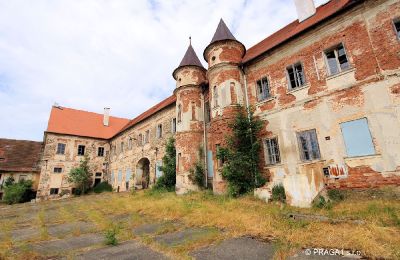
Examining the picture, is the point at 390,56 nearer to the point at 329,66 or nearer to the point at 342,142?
the point at 329,66

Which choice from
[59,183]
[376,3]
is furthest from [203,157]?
[59,183]

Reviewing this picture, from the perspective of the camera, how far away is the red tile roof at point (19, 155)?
24594mm

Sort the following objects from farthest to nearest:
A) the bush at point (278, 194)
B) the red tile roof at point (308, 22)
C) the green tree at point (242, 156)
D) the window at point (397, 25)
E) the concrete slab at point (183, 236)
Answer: the green tree at point (242, 156) < the red tile roof at point (308, 22) < the bush at point (278, 194) < the window at point (397, 25) < the concrete slab at point (183, 236)

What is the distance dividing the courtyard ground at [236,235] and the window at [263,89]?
603cm

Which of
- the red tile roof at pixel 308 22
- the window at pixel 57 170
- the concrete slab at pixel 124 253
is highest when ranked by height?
the red tile roof at pixel 308 22

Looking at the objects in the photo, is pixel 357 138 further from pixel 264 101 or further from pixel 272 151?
pixel 264 101

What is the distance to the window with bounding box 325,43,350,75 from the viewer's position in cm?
948

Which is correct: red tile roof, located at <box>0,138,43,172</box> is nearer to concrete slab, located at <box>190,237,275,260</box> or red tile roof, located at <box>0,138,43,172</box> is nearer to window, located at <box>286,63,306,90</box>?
concrete slab, located at <box>190,237,275,260</box>

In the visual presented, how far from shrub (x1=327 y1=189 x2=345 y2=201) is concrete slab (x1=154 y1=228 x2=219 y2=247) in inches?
205

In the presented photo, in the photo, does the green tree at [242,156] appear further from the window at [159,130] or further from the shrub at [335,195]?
the window at [159,130]

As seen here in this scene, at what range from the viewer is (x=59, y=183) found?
24922 millimetres

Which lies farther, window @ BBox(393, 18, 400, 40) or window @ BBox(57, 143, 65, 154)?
window @ BBox(57, 143, 65, 154)

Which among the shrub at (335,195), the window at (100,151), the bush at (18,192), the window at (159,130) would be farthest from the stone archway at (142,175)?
the shrub at (335,195)

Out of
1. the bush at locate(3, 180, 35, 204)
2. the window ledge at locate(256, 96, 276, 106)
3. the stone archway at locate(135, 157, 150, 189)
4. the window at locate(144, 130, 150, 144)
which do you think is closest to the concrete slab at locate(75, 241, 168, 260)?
the window ledge at locate(256, 96, 276, 106)
